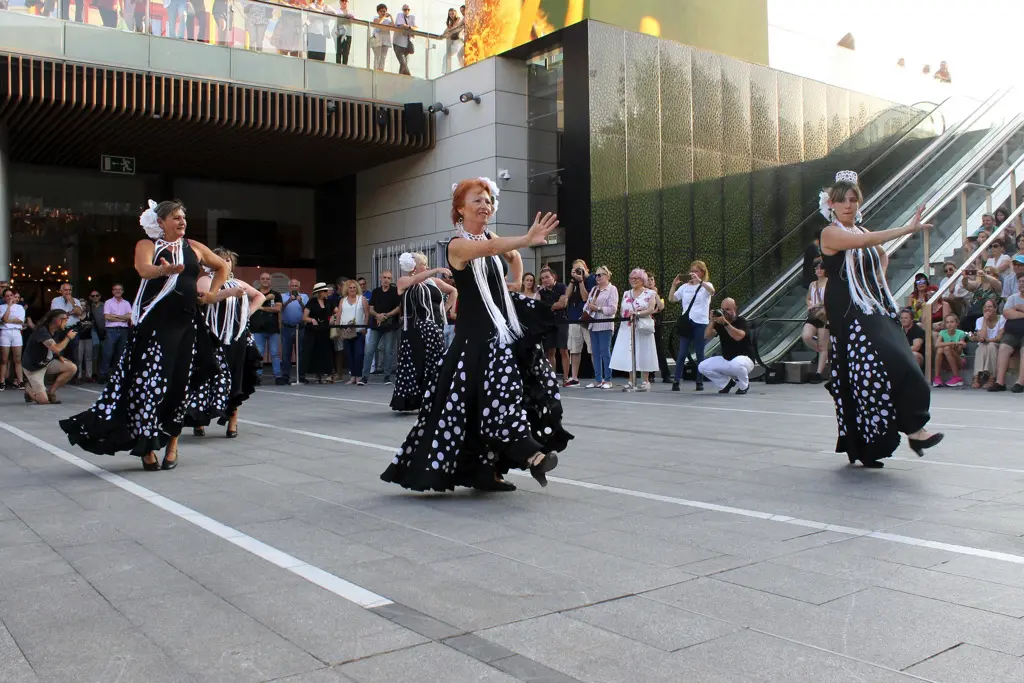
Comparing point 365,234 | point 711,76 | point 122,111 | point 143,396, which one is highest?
point 711,76

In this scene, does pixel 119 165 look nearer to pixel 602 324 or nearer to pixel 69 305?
pixel 69 305

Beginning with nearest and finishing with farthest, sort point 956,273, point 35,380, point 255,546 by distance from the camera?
1. point 255,546
2. point 35,380
3. point 956,273

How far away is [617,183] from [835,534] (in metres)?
14.4

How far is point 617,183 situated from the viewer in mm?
18078

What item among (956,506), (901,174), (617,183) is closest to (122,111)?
(617,183)

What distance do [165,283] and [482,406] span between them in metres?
2.56

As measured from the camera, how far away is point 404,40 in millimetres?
19984

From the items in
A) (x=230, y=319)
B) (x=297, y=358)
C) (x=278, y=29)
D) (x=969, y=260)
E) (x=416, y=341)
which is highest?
(x=278, y=29)

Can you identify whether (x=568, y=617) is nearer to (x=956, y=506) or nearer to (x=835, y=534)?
(x=835, y=534)

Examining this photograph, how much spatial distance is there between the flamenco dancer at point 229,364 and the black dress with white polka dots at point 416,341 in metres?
1.82

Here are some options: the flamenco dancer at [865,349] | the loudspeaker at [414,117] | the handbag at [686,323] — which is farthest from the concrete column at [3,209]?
the flamenco dancer at [865,349]

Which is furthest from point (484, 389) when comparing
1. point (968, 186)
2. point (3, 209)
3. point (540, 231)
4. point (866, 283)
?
point (3, 209)

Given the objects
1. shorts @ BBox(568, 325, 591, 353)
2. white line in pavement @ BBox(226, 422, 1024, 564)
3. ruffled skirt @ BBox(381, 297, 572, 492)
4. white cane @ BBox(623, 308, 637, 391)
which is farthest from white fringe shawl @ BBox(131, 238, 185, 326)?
shorts @ BBox(568, 325, 591, 353)

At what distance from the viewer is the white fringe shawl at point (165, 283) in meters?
6.38
